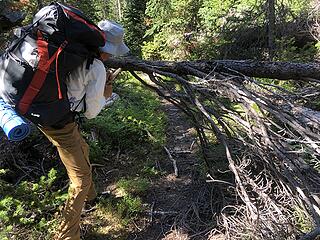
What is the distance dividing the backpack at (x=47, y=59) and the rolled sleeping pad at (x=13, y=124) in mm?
81

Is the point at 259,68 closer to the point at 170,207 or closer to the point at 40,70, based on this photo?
the point at 170,207

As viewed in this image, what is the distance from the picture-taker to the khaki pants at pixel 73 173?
143 inches

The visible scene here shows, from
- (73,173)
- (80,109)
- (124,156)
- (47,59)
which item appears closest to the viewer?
(47,59)

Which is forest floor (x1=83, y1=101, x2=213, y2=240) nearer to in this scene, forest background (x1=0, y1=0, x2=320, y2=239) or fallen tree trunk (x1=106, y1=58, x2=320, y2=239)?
forest background (x1=0, y1=0, x2=320, y2=239)

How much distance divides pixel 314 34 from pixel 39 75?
11092 mm

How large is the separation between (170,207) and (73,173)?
1452 millimetres

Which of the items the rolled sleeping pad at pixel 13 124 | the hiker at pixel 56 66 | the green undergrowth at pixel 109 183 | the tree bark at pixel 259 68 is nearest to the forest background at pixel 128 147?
the green undergrowth at pixel 109 183

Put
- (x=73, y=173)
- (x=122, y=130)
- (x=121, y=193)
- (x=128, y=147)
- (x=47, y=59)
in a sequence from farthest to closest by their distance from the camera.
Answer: (x=122, y=130)
(x=128, y=147)
(x=121, y=193)
(x=73, y=173)
(x=47, y=59)

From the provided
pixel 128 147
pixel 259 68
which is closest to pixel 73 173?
pixel 128 147

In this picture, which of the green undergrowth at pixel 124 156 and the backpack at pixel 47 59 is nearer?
the backpack at pixel 47 59

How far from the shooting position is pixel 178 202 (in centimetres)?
463

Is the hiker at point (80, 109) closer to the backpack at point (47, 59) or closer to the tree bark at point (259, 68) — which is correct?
the backpack at point (47, 59)

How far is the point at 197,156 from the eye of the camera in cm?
563

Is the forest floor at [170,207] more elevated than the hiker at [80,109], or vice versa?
the hiker at [80,109]
